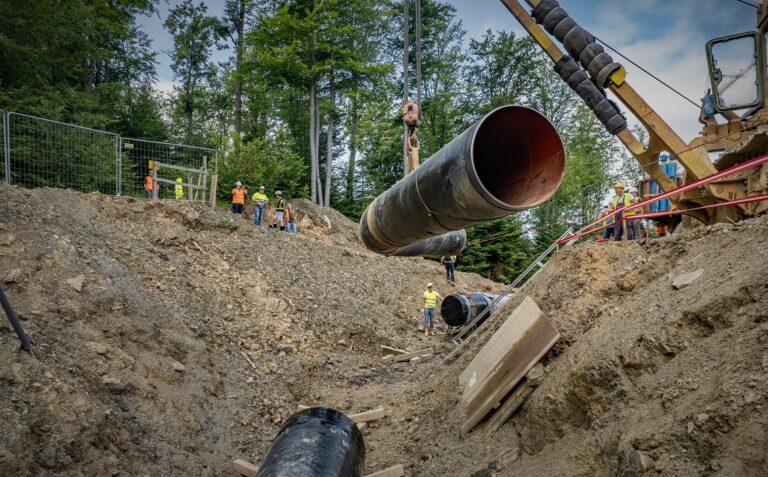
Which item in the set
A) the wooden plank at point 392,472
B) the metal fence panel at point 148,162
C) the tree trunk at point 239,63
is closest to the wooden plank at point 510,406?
the wooden plank at point 392,472

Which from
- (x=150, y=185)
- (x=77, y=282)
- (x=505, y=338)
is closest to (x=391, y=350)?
(x=505, y=338)

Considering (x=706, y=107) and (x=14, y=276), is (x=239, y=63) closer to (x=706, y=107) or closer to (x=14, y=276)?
(x=14, y=276)

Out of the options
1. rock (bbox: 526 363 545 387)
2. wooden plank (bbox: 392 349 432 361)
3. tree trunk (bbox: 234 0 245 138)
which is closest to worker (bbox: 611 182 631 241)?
wooden plank (bbox: 392 349 432 361)

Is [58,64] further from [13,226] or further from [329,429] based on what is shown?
[329,429]

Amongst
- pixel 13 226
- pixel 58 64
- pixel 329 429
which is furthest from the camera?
pixel 58 64

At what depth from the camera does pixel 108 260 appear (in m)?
8.00

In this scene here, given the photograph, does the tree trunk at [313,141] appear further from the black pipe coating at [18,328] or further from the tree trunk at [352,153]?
the black pipe coating at [18,328]

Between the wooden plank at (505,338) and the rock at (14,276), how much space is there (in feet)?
19.7

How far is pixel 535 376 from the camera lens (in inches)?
179

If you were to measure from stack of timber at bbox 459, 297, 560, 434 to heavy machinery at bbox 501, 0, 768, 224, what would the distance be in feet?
10.3

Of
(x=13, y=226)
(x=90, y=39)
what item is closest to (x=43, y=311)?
(x=13, y=226)

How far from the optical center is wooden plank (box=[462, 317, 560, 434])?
465 cm

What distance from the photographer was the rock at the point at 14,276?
19.3 ft

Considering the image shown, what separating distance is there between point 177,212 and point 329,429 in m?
9.49
